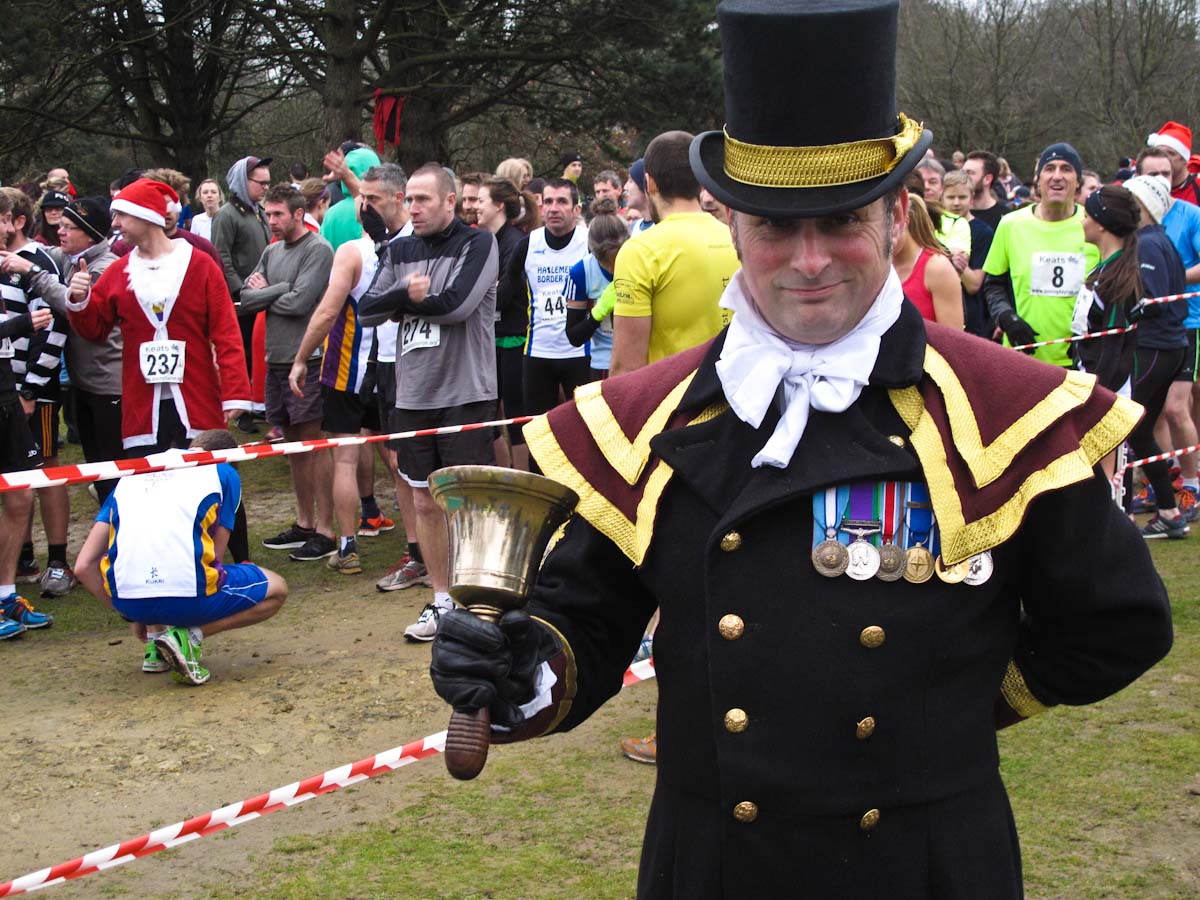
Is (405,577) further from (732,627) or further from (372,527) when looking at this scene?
(732,627)

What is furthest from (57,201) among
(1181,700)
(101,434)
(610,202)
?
(1181,700)

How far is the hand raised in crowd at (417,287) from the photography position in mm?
7129

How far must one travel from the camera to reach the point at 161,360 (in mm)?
7527

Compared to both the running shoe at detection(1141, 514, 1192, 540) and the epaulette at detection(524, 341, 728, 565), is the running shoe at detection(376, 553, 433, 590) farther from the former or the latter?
the epaulette at detection(524, 341, 728, 565)

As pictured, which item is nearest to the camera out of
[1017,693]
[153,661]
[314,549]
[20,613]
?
[1017,693]

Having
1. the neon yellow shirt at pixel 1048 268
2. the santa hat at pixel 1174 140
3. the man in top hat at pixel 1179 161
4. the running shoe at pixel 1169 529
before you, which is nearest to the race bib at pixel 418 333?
the neon yellow shirt at pixel 1048 268

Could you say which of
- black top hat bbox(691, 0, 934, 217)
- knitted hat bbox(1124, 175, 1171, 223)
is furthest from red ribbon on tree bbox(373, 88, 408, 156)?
black top hat bbox(691, 0, 934, 217)

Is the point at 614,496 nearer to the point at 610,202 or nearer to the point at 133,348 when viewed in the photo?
the point at 133,348

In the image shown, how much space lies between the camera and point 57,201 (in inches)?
414

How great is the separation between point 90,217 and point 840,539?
27.4 ft

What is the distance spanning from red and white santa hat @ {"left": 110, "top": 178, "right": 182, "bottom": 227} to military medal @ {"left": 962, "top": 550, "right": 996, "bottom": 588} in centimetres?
622

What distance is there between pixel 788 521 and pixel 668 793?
1.61ft

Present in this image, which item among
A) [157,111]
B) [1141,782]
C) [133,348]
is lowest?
[1141,782]

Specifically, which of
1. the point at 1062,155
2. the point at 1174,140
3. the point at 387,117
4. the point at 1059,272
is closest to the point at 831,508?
the point at 1059,272
